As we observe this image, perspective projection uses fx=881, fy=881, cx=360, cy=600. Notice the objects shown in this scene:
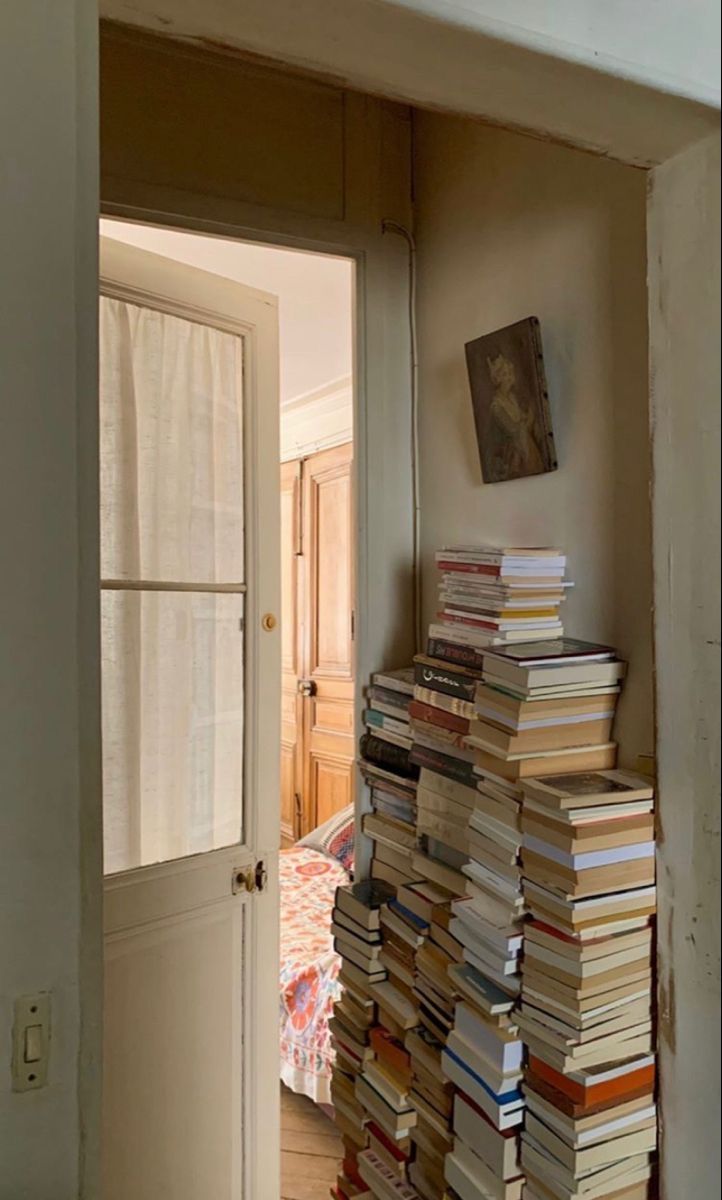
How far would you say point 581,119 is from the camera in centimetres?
115

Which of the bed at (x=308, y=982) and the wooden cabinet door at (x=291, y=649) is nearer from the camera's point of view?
the bed at (x=308, y=982)

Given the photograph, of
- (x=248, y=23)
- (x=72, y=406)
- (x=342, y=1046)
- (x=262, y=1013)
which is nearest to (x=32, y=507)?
(x=72, y=406)

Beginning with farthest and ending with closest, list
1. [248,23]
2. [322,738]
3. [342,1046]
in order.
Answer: [322,738] → [342,1046] → [248,23]

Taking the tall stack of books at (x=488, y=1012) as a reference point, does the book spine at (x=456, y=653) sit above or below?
above

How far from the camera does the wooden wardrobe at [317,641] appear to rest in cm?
458

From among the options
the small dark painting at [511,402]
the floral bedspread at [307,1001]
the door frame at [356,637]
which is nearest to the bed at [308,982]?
the floral bedspread at [307,1001]

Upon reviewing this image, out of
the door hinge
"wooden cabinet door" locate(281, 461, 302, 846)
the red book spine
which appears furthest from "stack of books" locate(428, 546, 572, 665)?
"wooden cabinet door" locate(281, 461, 302, 846)

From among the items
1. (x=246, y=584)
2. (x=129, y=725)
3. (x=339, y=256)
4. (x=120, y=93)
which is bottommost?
(x=129, y=725)

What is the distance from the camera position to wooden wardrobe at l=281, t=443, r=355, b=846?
4.58 meters

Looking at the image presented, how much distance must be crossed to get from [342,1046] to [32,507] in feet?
4.84

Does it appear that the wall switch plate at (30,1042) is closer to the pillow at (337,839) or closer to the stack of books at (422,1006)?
the stack of books at (422,1006)

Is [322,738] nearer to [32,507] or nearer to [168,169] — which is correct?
[168,169]

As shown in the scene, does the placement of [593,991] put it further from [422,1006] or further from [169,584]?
[169,584]

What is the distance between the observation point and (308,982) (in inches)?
108
